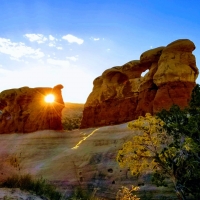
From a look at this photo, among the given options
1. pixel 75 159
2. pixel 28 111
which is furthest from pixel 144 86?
pixel 28 111

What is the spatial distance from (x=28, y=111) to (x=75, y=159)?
16.9 meters

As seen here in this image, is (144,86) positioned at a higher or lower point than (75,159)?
higher

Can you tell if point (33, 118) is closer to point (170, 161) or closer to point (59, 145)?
point (59, 145)

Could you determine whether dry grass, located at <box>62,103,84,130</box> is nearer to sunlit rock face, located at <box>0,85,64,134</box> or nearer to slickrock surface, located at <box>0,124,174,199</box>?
sunlit rock face, located at <box>0,85,64,134</box>

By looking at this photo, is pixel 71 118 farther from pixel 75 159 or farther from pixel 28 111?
pixel 75 159

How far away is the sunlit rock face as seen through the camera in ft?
138

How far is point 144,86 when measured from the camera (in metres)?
37.8

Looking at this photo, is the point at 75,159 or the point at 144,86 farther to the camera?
the point at 144,86

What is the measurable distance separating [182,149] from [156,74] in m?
19.4

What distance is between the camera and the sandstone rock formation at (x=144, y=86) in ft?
109

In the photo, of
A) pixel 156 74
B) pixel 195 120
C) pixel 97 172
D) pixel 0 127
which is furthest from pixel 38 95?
pixel 195 120

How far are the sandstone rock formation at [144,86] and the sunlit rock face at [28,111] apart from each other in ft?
17.5

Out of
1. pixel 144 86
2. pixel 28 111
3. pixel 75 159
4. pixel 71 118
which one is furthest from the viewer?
pixel 71 118

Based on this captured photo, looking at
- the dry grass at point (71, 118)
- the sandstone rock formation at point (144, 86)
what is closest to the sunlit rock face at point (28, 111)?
the sandstone rock formation at point (144, 86)
